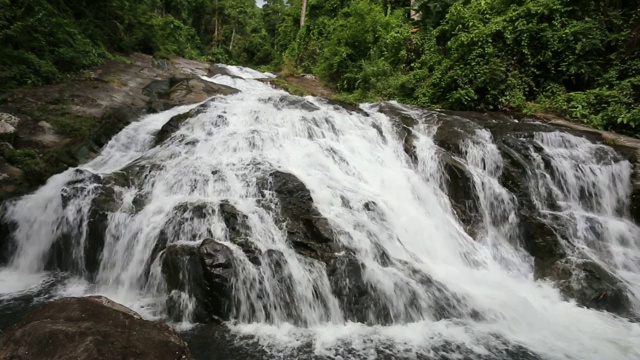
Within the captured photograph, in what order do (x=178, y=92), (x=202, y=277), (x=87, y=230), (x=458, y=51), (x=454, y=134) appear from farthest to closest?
(x=178, y=92) < (x=458, y=51) < (x=454, y=134) < (x=87, y=230) < (x=202, y=277)

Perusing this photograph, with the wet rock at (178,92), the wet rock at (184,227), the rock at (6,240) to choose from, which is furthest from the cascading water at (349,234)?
the wet rock at (178,92)

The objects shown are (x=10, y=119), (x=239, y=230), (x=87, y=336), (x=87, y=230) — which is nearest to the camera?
(x=87, y=336)

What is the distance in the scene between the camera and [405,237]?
694 cm

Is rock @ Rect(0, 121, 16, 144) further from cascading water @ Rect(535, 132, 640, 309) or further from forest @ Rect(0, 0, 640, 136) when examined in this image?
cascading water @ Rect(535, 132, 640, 309)

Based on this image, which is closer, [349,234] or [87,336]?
[87,336]

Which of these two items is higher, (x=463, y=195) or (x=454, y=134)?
(x=454, y=134)

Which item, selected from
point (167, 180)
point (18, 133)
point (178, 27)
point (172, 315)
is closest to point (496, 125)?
point (167, 180)

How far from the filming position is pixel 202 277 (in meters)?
5.12

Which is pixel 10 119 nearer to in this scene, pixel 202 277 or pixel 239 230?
pixel 239 230

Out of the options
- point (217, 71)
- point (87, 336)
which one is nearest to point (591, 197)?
point (87, 336)

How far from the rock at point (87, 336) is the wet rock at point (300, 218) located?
275cm

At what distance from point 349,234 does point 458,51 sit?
9.05 metres

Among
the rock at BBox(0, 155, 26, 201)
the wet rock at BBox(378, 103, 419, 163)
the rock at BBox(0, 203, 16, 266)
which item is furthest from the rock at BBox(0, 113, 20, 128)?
the wet rock at BBox(378, 103, 419, 163)

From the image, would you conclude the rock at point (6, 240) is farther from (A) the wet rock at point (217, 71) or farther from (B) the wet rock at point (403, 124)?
(A) the wet rock at point (217, 71)
